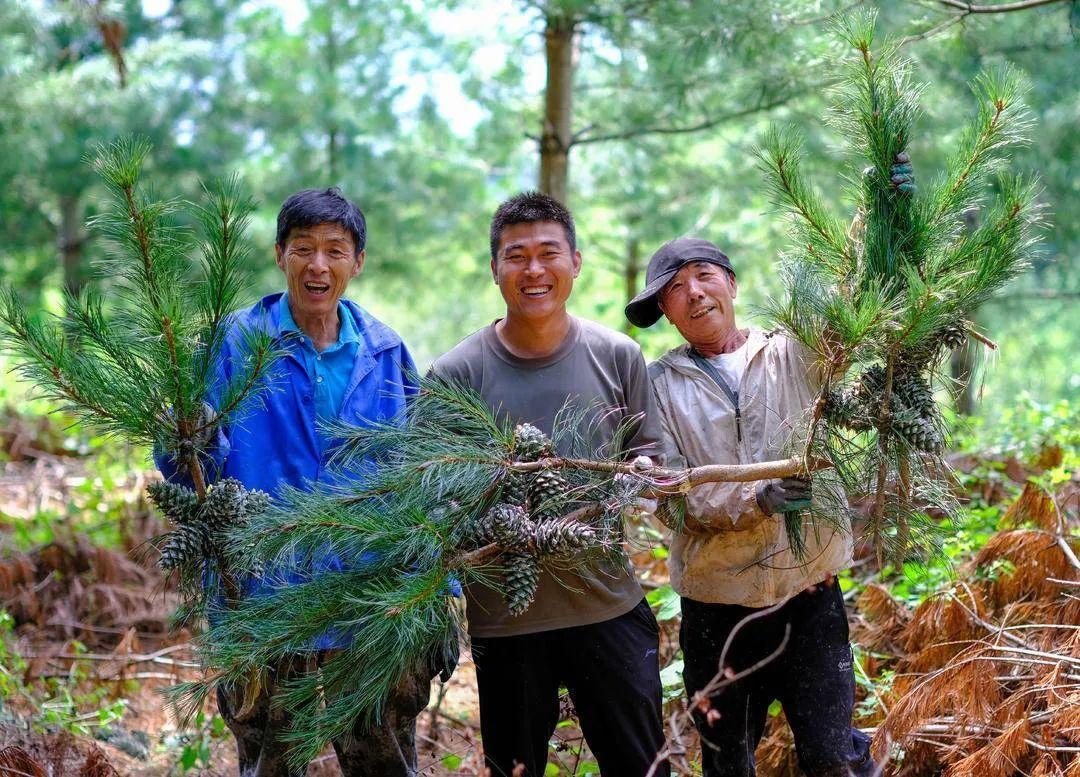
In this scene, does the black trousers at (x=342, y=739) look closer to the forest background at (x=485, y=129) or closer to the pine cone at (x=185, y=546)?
the pine cone at (x=185, y=546)

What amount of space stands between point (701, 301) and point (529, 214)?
2.00ft

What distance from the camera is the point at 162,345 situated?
99.0 inches

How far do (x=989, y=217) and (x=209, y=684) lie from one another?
7.92ft

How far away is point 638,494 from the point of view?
2686 mm

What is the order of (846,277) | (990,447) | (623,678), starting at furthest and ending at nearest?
(990,447) → (623,678) → (846,277)

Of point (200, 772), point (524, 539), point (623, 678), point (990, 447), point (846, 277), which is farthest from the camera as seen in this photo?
point (990, 447)

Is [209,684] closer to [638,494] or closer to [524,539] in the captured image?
[524,539]

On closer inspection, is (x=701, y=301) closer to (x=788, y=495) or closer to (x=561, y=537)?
(x=788, y=495)

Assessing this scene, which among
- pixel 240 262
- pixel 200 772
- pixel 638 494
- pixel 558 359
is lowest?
pixel 200 772

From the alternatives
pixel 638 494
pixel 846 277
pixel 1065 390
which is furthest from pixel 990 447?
pixel 1065 390

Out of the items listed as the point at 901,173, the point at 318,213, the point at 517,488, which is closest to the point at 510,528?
the point at 517,488

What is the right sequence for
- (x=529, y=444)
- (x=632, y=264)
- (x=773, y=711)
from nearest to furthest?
1. (x=529, y=444)
2. (x=773, y=711)
3. (x=632, y=264)

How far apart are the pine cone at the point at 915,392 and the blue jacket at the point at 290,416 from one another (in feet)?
4.61

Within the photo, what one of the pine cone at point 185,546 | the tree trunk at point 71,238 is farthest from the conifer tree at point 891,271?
the tree trunk at point 71,238
